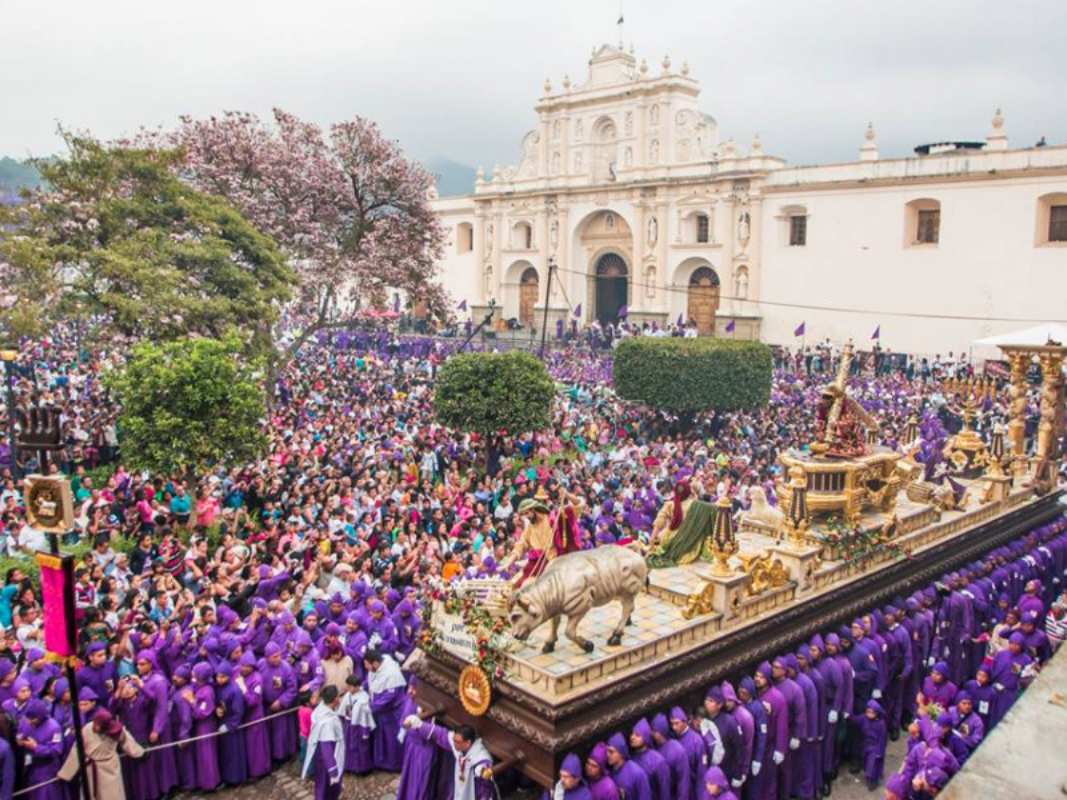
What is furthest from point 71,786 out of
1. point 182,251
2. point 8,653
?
point 182,251

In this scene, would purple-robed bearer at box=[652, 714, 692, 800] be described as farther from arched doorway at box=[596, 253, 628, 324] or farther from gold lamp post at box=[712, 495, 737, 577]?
arched doorway at box=[596, 253, 628, 324]

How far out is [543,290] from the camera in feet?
152

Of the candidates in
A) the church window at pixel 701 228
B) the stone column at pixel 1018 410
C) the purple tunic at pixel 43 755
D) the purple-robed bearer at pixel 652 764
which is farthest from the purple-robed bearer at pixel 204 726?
the church window at pixel 701 228

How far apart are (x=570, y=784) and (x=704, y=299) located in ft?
116

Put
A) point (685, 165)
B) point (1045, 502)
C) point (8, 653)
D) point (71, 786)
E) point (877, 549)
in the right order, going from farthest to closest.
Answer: point (685, 165), point (1045, 502), point (877, 549), point (8, 653), point (71, 786)

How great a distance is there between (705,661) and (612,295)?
3734 centimetres

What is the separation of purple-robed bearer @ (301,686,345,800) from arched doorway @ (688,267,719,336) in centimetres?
3391

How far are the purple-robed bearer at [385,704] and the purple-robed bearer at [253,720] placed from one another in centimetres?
110

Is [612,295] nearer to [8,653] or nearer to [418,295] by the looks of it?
[418,295]

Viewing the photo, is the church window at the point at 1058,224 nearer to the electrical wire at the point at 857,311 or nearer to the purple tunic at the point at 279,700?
the electrical wire at the point at 857,311

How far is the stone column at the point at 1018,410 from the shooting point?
53.1 ft

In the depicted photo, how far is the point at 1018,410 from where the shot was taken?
16.7 metres

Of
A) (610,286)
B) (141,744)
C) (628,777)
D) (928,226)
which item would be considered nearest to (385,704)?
(141,744)

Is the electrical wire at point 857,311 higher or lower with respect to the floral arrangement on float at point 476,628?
higher
